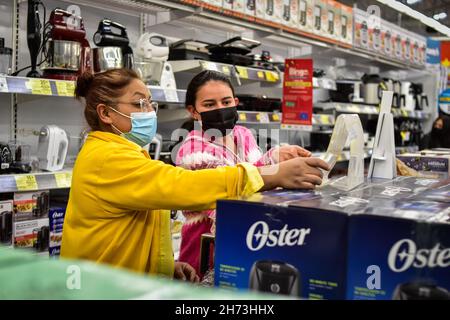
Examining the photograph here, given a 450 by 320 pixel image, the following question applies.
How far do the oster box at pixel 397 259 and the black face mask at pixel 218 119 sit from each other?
1.33m

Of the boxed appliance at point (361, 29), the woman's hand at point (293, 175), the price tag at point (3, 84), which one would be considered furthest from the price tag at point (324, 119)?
the woman's hand at point (293, 175)

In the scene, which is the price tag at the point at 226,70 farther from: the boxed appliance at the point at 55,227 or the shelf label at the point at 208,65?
the boxed appliance at the point at 55,227

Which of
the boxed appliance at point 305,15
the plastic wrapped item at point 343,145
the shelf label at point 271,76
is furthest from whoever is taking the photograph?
the boxed appliance at point 305,15

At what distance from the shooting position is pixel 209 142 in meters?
2.07

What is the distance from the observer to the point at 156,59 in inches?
135

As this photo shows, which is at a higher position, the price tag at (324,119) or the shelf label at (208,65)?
the shelf label at (208,65)

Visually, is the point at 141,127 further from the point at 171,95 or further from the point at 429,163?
the point at 171,95

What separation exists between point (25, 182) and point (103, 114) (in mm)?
1084

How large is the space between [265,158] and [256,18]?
2714 millimetres

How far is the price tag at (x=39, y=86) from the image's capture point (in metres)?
2.58

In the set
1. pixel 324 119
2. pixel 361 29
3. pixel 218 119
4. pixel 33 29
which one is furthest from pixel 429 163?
pixel 361 29

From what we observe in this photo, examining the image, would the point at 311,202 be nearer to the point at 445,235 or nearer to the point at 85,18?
the point at 445,235
